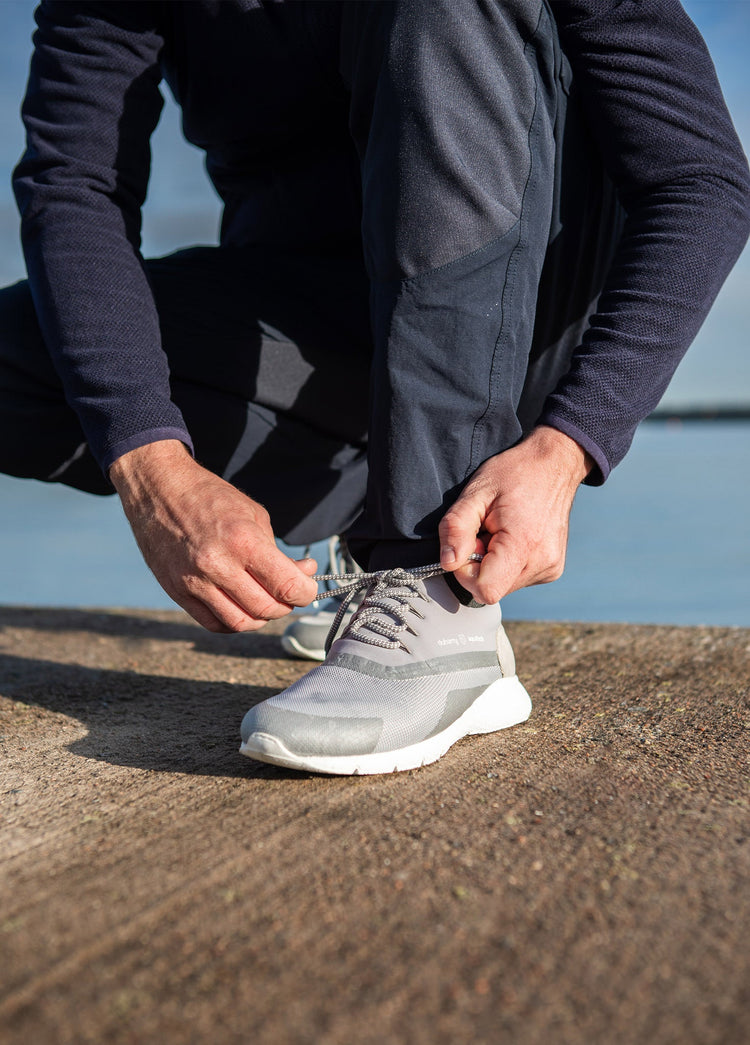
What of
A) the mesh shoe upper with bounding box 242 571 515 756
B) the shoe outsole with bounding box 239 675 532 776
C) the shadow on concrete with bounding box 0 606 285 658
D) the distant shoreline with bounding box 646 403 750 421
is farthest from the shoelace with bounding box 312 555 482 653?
the distant shoreline with bounding box 646 403 750 421

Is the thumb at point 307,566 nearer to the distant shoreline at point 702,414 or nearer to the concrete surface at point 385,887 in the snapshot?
the concrete surface at point 385,887

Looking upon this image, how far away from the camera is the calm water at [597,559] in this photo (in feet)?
8.50

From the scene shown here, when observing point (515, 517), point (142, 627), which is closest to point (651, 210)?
point (515, 517)

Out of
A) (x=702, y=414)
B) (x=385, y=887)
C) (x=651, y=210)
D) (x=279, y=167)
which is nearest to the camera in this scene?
(x=385, y=887)

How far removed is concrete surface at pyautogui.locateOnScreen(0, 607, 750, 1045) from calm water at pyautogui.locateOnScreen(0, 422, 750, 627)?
1166mm

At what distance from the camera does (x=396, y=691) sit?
87 centimetres

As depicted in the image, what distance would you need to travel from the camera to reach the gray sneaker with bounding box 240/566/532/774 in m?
0.81

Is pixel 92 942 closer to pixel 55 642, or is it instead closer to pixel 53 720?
pixel 53 720

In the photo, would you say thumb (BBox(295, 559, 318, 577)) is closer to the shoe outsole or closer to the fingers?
the fingers

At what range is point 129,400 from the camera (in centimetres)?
100

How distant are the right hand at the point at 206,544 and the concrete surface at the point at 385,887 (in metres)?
0.18

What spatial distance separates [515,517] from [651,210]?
0.44 metres

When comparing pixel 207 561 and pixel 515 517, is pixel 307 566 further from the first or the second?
pixel 515 517
